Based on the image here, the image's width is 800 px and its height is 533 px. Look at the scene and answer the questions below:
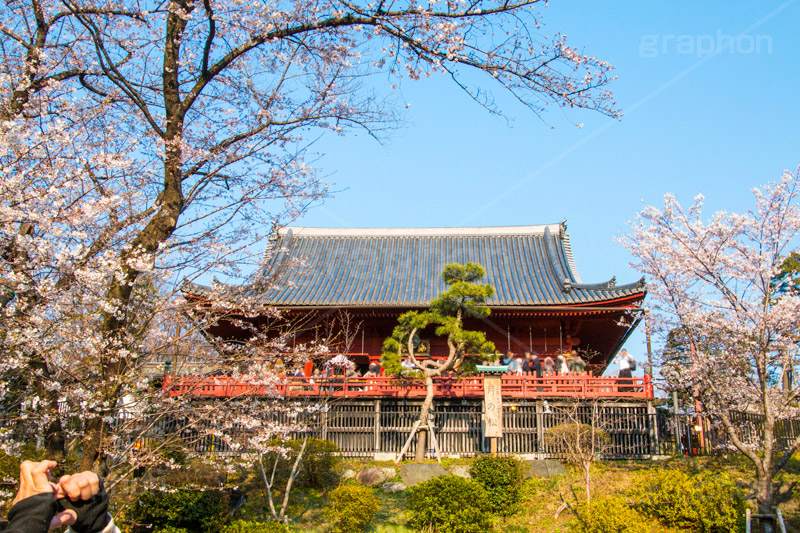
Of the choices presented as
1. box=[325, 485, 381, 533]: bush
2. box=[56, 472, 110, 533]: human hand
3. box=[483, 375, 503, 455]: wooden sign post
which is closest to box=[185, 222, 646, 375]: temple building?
box=[483, 375, 503, 455]: wooden sign post

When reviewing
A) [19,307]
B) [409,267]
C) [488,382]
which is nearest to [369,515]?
[488,382]

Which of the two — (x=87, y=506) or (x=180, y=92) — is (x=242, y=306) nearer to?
(x=180, y=92)

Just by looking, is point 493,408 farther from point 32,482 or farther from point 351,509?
point 32,482

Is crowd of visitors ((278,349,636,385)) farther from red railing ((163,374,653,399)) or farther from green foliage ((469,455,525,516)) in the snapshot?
green foliage ((469,455,525,516))

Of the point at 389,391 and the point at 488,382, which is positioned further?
the point at 389,391

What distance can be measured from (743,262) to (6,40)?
10.5 metres

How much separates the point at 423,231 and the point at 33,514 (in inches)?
896

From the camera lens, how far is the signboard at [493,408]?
13242mm

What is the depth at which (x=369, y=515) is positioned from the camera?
1005 centimetres

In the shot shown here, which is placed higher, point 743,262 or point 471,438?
point 743,262

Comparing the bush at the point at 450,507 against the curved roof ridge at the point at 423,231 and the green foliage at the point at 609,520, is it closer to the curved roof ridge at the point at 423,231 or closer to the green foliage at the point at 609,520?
the green foliage at the point at 609,520

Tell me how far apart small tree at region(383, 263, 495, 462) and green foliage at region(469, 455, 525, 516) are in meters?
1.97

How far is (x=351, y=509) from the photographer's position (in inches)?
394

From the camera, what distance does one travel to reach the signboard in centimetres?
1324
